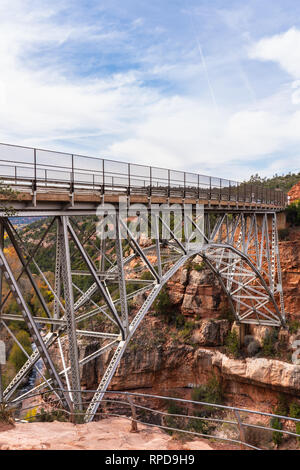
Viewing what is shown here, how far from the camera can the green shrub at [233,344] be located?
81.1 feet

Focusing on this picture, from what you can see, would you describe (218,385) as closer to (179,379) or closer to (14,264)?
(179,379)

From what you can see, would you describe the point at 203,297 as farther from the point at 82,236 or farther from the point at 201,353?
the point at 82,236

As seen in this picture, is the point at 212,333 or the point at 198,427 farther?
the point at 212,333

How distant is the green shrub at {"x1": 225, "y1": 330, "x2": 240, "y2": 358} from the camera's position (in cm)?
2473

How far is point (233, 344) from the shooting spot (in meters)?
25.1

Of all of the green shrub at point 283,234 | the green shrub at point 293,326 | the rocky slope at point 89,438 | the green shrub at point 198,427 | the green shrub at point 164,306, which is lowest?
the green shrub at point 198,427

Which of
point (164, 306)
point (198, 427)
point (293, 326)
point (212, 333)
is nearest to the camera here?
point (198, 427)

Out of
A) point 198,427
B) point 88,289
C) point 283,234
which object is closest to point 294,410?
point 198,427

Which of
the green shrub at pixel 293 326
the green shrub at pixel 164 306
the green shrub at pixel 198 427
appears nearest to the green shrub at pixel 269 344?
the green shrub at pixel 293 326

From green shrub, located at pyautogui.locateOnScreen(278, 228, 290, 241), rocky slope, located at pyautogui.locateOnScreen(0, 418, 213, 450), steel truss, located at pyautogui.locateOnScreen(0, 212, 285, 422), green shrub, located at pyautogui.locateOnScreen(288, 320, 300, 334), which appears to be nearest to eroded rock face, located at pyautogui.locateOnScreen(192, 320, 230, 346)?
steel truss, located at pyautogui.locateOnScreen(0, 212, 285, 422)

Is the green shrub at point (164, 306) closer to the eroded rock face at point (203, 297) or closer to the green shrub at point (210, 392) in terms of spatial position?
the eroded rock face at point (203, 297)
